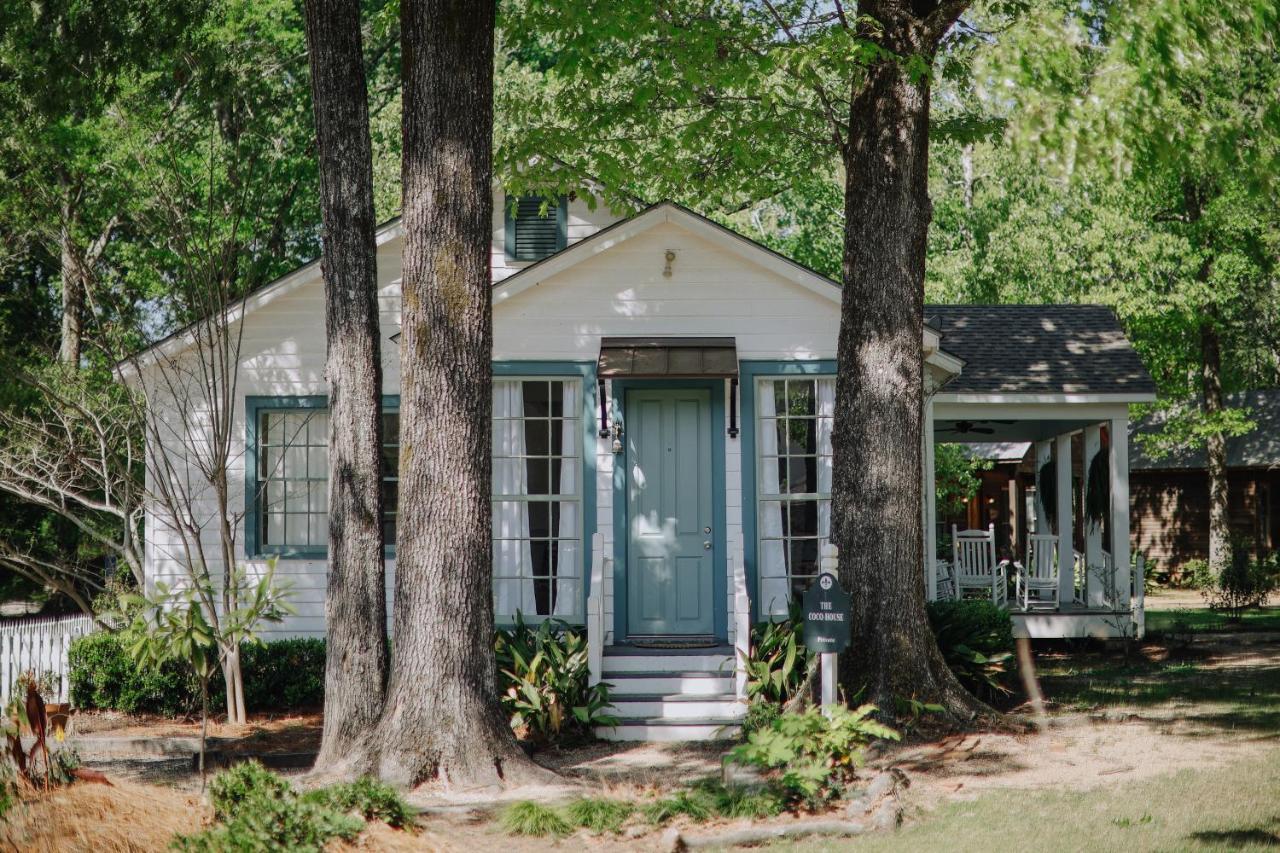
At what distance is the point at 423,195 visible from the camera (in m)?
8.65

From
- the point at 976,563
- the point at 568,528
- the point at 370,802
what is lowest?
the point at 370,802

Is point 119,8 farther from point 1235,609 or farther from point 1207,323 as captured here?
point 1207,323

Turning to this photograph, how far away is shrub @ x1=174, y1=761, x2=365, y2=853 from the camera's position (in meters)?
6.00

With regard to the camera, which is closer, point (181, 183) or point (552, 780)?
point (552, 780)

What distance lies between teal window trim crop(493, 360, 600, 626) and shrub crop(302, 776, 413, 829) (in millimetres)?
4941

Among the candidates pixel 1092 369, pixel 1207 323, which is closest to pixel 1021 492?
pixel 1207 323

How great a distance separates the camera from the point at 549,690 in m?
10.6

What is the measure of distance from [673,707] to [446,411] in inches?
158

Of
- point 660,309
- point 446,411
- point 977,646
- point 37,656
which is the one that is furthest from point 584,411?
point 37,656

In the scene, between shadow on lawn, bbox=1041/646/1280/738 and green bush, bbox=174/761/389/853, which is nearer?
green bush, bbox=174/761/389/853

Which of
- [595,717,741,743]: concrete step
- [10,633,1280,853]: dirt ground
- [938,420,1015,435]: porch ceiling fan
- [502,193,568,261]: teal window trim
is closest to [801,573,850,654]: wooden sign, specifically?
[10,633,1280,853]: dirt ground

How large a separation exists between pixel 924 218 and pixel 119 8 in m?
7.71

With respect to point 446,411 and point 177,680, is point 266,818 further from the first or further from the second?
point 177,680

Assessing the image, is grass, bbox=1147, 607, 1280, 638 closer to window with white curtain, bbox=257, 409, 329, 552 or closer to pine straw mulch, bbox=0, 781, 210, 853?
window with white curtain, bbox=257, 409, 329, 552
